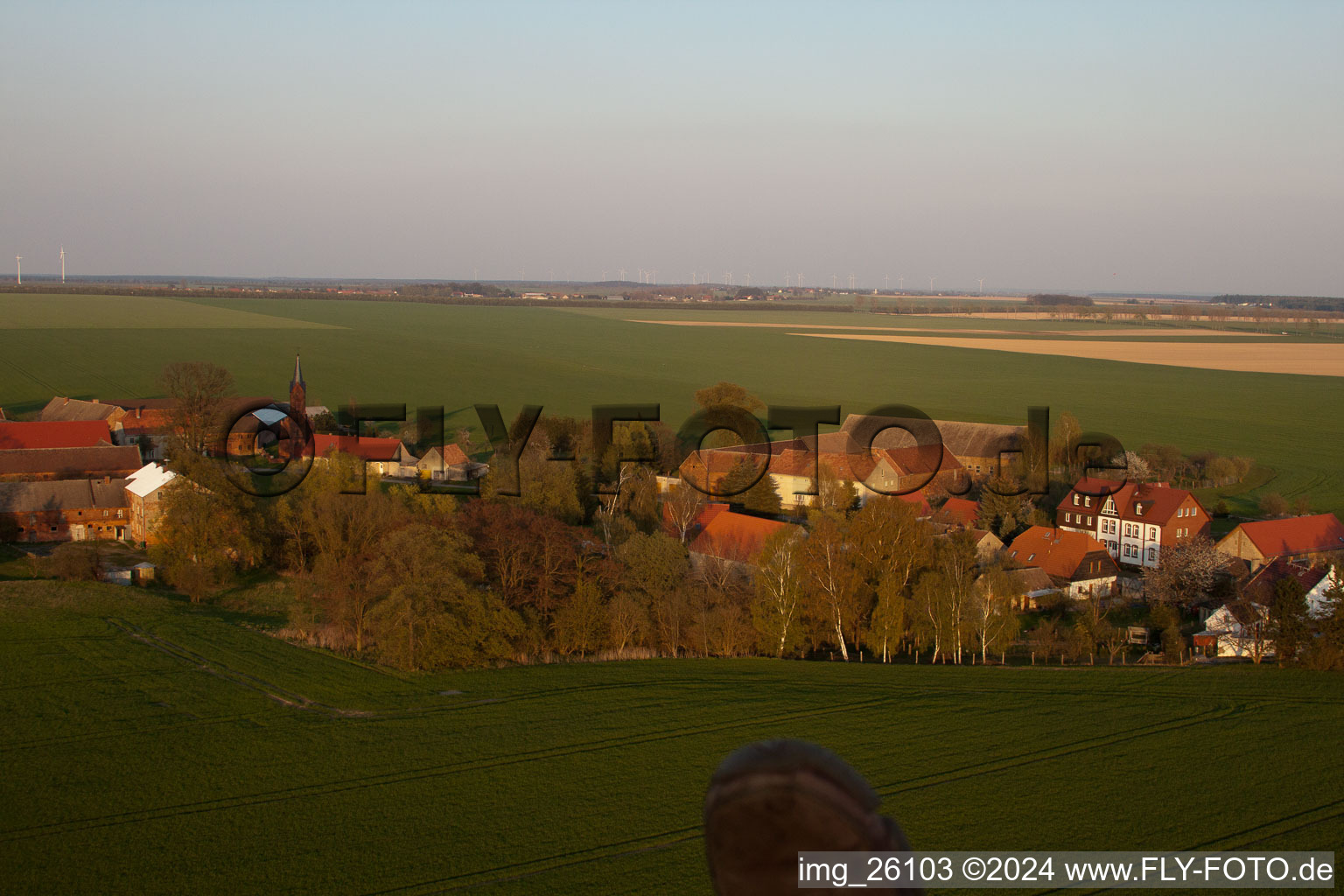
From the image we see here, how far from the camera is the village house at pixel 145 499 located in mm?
38219

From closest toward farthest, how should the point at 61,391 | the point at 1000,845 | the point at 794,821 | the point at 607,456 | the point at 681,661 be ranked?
the point at 794,821 < the point at 1000,845 < the point at 681,661 < the point at 607,456 < the point at 61,391

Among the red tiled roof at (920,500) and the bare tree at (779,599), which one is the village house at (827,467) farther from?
the bare tree at (779,599)

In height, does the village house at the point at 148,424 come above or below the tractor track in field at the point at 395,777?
above

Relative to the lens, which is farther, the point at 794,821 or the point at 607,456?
the point at 607,456

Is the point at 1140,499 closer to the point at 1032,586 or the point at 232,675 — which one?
the point at 1032,586

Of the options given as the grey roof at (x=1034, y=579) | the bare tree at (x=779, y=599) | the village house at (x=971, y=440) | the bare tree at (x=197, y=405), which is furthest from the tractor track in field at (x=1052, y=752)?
the bare tree at (x=197, y=405)

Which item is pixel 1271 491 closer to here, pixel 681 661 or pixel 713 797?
pixel 681 661

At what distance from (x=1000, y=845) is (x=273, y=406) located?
157 feet

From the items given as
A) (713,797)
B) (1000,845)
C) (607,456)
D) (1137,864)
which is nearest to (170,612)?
(607,456)

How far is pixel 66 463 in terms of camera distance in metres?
45.4

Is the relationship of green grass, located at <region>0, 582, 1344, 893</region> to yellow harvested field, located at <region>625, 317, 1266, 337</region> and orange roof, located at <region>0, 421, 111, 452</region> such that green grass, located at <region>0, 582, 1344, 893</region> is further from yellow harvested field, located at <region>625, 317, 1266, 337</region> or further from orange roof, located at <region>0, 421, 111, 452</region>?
yellow harvested field, located at <region>625, 317, 1266, 337</region>

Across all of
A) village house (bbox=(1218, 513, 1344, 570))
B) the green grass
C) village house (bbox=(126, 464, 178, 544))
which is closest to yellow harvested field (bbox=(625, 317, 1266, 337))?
village house (bbox=(1218, 513, 1344, 570))

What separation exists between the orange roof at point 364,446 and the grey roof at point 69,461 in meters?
8.58

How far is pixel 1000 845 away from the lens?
1408cm
